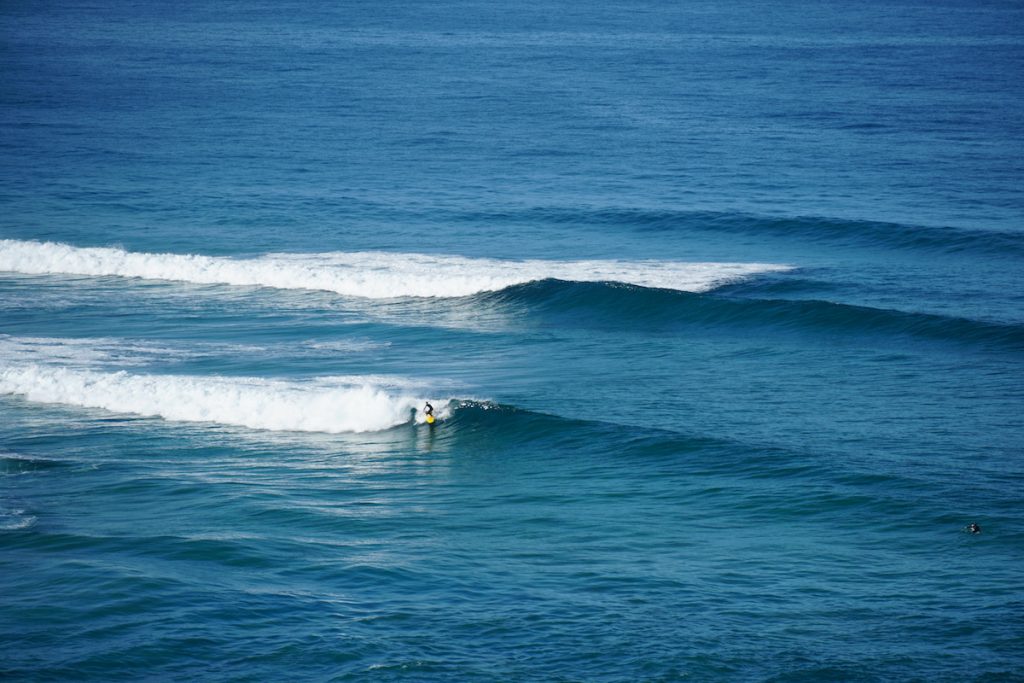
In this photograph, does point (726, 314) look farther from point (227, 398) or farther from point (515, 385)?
point (227, 398)

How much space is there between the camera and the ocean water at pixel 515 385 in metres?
16.7

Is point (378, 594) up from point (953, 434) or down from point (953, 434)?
down

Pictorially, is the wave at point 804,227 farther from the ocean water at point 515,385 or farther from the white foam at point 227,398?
the white foam at point 227,398

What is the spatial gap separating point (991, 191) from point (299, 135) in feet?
105

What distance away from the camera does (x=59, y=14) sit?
106562mm

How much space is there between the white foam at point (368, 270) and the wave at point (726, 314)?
1.11 m

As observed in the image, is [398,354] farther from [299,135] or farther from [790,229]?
[299,135]

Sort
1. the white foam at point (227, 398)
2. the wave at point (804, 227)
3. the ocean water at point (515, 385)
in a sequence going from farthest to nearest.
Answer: the wave at point (804, 227), the white foam at point (227, 398), the ocean water at point (515, 385)

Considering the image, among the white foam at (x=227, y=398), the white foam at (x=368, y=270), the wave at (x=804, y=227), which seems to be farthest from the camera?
the wave at (x=804, y=227)

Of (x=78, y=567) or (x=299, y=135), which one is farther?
(x=299, y=135)

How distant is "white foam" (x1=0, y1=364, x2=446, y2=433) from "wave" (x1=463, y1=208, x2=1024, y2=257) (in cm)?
1762

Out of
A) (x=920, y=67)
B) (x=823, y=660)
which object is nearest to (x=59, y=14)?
(x=920, y=67)

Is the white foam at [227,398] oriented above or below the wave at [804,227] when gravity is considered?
below

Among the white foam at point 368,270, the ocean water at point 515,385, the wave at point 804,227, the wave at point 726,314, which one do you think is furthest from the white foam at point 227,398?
the wave at point 804,227
